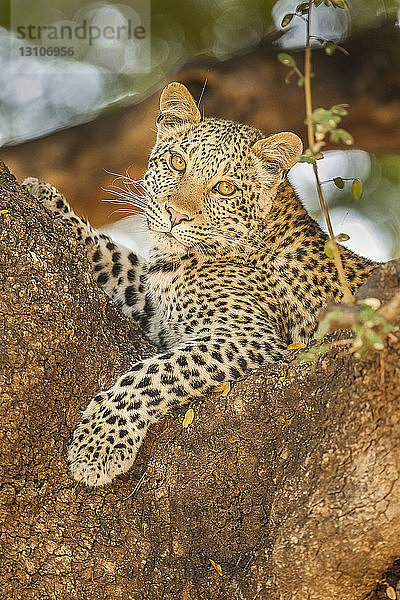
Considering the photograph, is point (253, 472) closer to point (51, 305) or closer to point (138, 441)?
point (138, 441)

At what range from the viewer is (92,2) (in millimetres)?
13289

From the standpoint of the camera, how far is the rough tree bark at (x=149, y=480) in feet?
12.7

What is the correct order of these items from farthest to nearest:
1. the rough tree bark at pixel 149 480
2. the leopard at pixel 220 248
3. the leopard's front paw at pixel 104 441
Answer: the leopard at pixel 220 248 < the leopard's front paw at pixel 104 441 < the rough tree bark at pixel 149 480

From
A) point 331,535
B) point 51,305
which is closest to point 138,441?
point 51,305

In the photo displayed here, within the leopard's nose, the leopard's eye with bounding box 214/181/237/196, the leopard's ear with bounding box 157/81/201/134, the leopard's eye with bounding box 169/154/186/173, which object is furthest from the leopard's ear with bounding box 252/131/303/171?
the leopard's nose

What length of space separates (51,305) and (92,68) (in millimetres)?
10202

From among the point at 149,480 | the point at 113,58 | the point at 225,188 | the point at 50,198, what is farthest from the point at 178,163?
the point at 113,58

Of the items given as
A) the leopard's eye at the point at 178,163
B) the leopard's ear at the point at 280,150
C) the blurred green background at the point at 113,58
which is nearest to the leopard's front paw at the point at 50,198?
the leopard's eye at the point at 178,163

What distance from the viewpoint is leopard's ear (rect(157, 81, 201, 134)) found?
6.21 metres

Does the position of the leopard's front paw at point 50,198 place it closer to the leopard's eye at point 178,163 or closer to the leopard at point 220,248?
the leopard at point 220,248

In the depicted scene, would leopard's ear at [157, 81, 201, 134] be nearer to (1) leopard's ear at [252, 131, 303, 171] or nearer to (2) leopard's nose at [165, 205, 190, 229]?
(1) leopard's ear at [252, 131, 303, 171]

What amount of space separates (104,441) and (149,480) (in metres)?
0.35

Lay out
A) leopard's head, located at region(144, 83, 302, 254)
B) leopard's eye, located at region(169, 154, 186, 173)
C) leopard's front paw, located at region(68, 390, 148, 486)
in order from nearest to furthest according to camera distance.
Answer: leopard's front paw, located at region(68, 390, 148, 486) → leopard's head, located at region(144, 83, 302, 254) → leopard's eye, located at region(169, 154, 186, 173)

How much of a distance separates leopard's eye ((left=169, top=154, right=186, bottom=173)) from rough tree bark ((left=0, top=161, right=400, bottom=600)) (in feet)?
5.58
